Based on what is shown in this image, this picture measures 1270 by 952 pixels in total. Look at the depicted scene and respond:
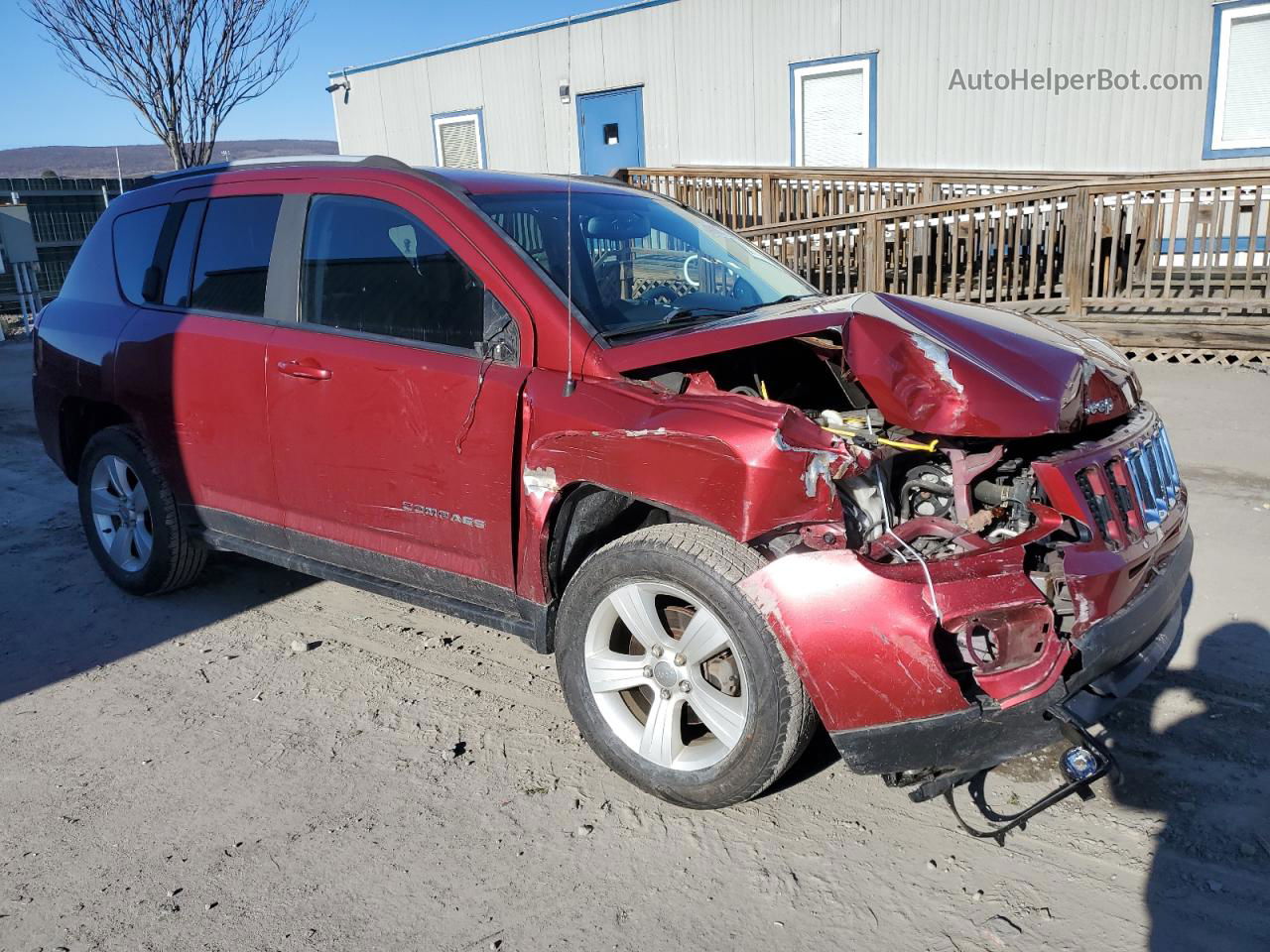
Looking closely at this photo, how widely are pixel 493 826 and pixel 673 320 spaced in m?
1.75

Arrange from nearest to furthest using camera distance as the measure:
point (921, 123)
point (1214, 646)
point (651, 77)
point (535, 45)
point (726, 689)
Answer: point (726, 689) → point (1214, 646) → point (921, 123) → point (651, 77) → point (535, 45)

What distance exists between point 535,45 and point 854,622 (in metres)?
16.3

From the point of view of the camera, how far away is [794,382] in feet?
12.8

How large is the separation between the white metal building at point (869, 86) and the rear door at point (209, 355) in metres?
6.29

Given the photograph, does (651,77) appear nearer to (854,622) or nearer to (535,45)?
(535,45)

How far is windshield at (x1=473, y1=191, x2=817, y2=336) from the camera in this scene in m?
3.48

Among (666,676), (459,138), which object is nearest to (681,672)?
(666,676)

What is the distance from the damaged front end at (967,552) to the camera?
2.57 m

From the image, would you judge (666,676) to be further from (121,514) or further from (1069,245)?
(1069,245)

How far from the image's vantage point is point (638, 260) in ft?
12.7

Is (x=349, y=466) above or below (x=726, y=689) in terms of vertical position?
above

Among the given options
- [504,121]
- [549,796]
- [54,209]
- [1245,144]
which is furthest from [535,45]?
[549,796]

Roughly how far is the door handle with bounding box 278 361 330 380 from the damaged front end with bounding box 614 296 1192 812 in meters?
1.29

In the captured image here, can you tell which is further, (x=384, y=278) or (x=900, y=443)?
(x=384, y=278)
